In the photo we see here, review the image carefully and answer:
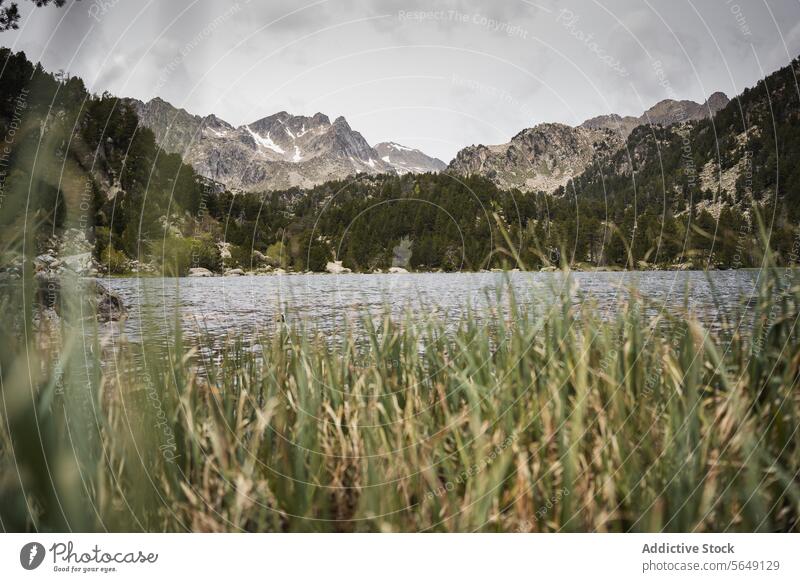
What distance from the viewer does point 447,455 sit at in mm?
1558

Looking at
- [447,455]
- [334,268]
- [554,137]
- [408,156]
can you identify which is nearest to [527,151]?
[554,137]

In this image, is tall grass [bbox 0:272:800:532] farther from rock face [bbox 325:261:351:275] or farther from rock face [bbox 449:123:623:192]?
rock face [bbox 325:261:351:275]

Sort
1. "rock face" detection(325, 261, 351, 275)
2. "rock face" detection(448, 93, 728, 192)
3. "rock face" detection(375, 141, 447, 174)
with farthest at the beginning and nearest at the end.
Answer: "rock face" detection(325, 261, 351, 275) < "rock face" detection(375, 141, 447, 174) < "rock face" detection(448, 93, 728, 192)

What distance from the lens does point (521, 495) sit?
145 cm

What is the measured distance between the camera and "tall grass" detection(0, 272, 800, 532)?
56.2 inches

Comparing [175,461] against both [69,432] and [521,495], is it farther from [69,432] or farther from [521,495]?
[521,495]

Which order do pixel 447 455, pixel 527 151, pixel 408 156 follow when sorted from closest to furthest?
pixel 447 455
pixel 408 156
pixel 527 151

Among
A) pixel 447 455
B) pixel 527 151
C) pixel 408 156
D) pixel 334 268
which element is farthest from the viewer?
pixel 334 268

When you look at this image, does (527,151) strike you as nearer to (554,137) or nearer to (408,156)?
(554,137)

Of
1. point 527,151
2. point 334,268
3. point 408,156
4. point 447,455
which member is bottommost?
A: point 447,455

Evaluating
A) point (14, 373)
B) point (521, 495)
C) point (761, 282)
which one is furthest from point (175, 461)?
point (761, 282)

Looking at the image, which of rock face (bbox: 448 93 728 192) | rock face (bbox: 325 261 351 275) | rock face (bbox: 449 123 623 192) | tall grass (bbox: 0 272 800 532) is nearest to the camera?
tall grass (bbox: 0 272 800 532)

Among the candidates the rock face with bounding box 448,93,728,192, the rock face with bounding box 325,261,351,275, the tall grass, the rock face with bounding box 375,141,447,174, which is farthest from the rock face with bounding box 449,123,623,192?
the rock face with bounding box 325,261,351,275

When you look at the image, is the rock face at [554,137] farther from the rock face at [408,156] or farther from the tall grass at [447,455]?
the tall grass at [447,455]
